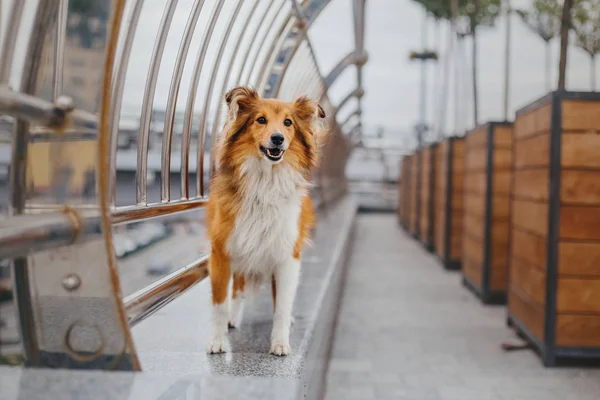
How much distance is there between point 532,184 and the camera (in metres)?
5.64

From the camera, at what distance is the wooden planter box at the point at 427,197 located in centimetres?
1300

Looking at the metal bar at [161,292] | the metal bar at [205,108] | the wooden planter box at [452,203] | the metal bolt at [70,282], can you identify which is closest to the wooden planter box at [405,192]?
the wooden planter box at [452,203]

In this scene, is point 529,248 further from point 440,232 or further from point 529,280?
point 440,232

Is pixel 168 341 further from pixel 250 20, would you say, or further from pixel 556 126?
pixel 556 126

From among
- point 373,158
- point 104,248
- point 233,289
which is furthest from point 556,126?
point 373,158

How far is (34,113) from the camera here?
56.2 inches

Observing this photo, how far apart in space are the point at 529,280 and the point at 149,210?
388 cm

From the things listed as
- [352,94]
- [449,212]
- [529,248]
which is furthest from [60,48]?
[352,94]

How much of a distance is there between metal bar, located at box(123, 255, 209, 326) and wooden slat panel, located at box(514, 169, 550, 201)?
2.97 metres

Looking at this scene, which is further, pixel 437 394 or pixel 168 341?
pixel 437 394

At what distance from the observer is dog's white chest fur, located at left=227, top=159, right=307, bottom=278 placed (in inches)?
108

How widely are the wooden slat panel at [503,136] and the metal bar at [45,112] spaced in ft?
21.8

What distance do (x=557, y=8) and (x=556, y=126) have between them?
3.36 m

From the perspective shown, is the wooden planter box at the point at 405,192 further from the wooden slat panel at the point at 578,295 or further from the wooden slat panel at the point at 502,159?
the wooden slat panel at the point at 578,295
